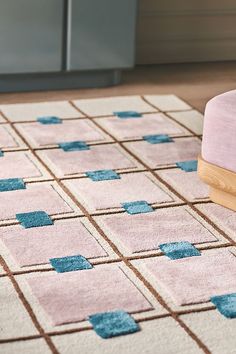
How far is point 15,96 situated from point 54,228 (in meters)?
1.56

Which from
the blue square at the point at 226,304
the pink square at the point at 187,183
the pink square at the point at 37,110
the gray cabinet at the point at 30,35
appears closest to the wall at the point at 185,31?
the gray cabinet at the point at 30,35

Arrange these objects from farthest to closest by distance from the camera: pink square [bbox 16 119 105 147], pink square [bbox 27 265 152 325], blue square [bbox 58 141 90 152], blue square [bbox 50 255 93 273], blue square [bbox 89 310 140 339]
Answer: pink square [bbox 16 119 105 147] < blue square [bbox 58 141 90 152] < blue square [bbox 50 255 93 273] < pink square [bbox 27 265 152 325] < blue square [bbox 89 310 140 339]

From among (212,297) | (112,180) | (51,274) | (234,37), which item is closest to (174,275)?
(212,297)

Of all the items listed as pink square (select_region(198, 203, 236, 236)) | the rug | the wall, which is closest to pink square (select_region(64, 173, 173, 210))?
the rug

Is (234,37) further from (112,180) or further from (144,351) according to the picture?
(144,351)

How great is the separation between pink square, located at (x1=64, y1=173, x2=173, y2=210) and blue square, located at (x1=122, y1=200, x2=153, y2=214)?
0.03 m

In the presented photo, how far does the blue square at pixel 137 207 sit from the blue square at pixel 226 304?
590 mm

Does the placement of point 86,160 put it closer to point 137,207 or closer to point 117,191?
point 117,191

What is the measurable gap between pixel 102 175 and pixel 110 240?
1.76ft

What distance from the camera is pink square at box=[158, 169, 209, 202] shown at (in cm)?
291

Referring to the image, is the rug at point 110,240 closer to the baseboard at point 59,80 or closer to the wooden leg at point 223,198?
the wooden leg at point 223,198

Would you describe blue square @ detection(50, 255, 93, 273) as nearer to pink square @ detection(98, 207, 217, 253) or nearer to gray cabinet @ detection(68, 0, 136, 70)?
pink square @ detection(98, 207, 217, 253)

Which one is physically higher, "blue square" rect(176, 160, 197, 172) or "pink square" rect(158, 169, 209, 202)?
"blue square" rect(176, 160, 197, 172)

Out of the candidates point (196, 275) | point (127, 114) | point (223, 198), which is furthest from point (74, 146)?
point (196, 275)
